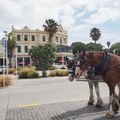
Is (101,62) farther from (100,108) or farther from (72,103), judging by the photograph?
(72,103)

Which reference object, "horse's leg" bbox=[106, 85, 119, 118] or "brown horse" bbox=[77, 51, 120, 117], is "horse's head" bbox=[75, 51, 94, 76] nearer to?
"brown horse" bbox=[77, 51, 120, 117]

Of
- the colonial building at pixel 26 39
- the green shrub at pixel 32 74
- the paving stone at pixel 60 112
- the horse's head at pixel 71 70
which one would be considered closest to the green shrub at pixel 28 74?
the green shrub at pixel 32 74

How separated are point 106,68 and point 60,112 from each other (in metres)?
2.08

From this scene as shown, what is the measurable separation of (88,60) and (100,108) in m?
2.11

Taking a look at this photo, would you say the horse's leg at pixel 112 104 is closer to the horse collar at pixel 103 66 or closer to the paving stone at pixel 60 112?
the paving stone at pixel 60 112

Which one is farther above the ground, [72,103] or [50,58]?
[50,58]

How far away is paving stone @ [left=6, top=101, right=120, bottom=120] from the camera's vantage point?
9.64 metres

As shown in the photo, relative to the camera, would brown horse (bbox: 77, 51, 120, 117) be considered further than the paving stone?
No

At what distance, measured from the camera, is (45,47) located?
33312 millimetres

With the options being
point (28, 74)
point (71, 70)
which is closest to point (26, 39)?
point (28, 74)

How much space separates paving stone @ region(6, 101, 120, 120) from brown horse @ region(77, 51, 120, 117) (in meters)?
0.43

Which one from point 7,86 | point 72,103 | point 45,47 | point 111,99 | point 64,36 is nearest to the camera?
point 111,99

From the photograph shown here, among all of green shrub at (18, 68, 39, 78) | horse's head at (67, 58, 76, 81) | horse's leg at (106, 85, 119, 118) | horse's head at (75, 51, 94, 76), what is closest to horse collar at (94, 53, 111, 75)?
horse's head at (75, 51, 94, 76)

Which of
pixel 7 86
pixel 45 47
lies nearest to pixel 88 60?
pixel 7 86
